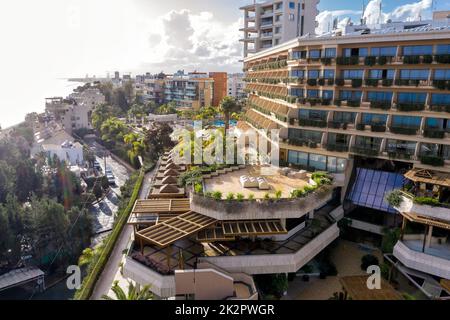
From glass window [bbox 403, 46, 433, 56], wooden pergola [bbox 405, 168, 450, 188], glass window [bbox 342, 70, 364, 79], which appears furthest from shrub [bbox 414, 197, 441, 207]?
glass window [bbox 342, 70, 364, 79]

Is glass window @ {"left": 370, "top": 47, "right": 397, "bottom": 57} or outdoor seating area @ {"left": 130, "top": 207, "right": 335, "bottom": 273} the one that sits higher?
glass window @ {"left": 370, "top": 47, "right": 397, "bottom": 57}

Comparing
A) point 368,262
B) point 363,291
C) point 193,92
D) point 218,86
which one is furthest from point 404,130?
point 218,86

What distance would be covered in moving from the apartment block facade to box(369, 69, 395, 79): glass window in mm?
102

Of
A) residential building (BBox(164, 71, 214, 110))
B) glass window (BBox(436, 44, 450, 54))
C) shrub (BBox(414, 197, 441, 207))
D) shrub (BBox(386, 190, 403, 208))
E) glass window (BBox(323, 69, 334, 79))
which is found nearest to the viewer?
shrub (BBox(414, 197, 441, 207))

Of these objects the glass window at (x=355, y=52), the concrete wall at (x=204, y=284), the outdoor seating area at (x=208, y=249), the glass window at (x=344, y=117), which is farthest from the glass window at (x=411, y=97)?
the concrete wall at (x=204, y=284)

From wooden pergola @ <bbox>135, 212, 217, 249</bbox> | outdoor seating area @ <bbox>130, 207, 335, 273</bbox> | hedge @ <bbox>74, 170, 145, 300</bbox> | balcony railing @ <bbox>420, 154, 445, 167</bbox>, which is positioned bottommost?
hedge @ <bbox>74, 170, 145, 300</bbox>

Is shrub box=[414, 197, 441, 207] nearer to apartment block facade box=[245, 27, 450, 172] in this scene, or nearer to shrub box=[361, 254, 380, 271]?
apartment block facade box=[245, 27, 450, 172]

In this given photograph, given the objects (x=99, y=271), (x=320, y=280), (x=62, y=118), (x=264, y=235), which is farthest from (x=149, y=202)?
(x=62, y=118)

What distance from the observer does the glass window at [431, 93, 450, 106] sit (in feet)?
116

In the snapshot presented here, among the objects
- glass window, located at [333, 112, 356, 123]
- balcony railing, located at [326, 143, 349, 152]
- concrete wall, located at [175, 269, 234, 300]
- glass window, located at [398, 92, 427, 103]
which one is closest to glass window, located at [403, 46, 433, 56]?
glass window, located at [398, 92, 427, 103]

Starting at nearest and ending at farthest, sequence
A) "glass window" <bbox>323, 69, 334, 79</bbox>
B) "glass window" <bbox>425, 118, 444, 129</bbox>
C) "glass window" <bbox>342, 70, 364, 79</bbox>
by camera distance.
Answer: "glass window" <bbox>425, 118, 444, 129</bbox> < "glass window" <bbox>342, 70, 364, 79</bbox> < "glass window" <bbox>323, 69, 334, 79</bbox>

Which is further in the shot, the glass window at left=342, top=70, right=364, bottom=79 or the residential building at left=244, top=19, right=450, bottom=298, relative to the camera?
the glass window at left=342, top=70, right=364, bottom=79

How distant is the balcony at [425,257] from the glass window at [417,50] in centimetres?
1907
